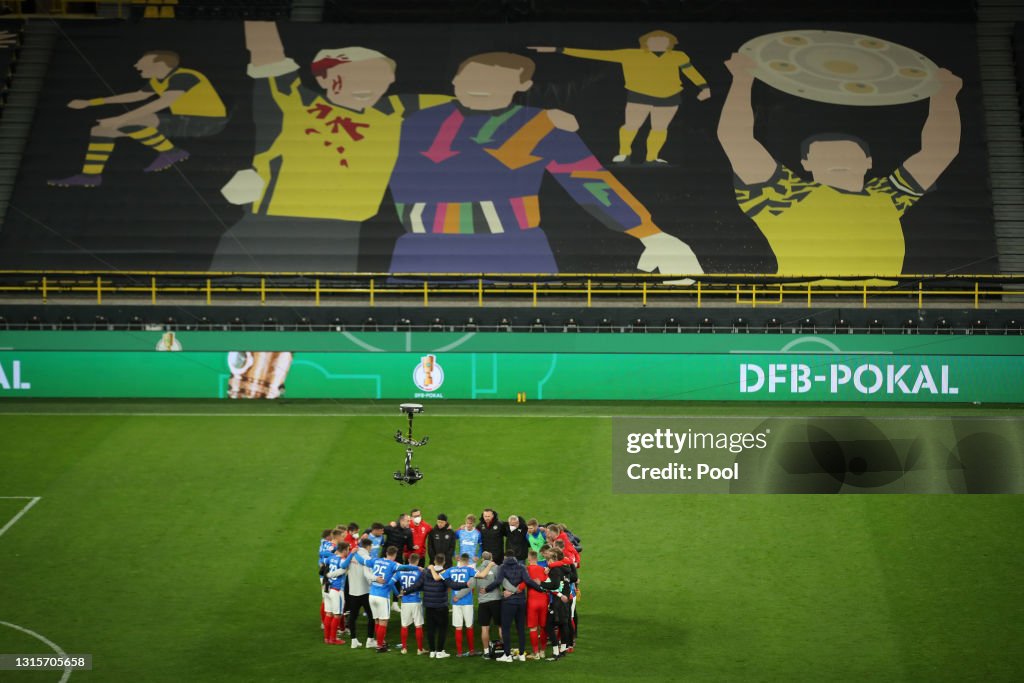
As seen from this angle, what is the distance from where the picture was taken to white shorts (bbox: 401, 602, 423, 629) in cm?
1814

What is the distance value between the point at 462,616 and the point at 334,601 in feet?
5.87

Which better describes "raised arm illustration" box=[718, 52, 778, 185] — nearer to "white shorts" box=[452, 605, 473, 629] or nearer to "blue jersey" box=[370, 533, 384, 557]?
"blue jersey" box=[370, 533, 384, 557]

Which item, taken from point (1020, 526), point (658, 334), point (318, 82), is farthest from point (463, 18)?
point (1020, 526)

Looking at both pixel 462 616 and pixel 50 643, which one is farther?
pixel 50 643

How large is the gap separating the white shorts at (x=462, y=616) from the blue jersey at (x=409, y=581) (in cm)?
51

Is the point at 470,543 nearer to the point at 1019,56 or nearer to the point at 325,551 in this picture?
the point at 325,551

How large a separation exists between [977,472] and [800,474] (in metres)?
2.69

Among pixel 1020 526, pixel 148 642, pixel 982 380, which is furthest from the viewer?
pixel 982 380

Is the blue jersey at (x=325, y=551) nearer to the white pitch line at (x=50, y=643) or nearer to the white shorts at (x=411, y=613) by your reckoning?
the white shorts at (x=411, y=613)

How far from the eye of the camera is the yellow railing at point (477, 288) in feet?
112

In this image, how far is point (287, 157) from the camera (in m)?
39.1

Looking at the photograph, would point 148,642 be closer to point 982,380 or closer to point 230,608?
point 230,608

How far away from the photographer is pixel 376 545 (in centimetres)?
1872

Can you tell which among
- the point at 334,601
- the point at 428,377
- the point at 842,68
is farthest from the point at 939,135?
the point at 334,601
